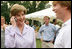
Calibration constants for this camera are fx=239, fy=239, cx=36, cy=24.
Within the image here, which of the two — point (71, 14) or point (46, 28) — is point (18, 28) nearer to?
point (71, 14)

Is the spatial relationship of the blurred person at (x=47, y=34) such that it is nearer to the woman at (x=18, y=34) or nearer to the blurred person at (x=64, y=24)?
the woman at (x=18, y=34)

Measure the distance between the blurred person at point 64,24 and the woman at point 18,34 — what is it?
2.25ft

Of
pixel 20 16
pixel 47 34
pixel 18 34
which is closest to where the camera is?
pixel 18 34

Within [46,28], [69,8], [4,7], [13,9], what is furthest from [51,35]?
[4,7]

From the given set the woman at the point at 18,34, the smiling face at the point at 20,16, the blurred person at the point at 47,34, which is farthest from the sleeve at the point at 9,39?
A: the blurred person at the point at 47,34

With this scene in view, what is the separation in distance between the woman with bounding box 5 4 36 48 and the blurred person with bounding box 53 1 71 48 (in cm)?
69

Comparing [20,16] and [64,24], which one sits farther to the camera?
[20,16]

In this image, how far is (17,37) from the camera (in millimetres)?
2594

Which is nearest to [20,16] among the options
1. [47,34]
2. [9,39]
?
[9,39]

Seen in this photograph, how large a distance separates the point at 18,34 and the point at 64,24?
899 mm

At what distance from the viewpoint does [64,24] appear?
185 centimetres

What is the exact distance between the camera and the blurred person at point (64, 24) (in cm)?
174

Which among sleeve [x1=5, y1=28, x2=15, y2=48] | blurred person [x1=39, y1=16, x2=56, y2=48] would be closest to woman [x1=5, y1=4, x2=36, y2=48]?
sleeve [x1=5, y1=28, x2=15, y2=48]

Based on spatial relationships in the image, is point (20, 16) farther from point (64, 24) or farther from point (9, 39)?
point (64, 24)
